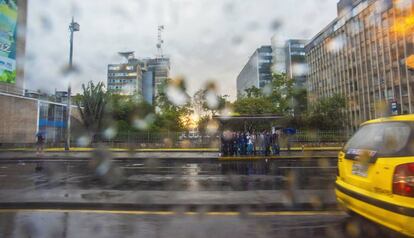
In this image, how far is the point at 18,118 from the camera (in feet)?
128

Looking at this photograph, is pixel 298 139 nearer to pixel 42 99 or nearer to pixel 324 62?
pixel 42 99

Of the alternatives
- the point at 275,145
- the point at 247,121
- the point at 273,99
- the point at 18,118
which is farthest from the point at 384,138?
the point at 18,118

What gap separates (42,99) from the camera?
4331cm

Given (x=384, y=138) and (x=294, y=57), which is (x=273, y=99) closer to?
(x=294, y=57)

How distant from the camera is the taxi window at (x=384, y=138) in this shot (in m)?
3.83

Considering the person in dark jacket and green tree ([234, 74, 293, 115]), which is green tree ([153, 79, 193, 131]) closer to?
green tree ([234, 74, 293, 115])

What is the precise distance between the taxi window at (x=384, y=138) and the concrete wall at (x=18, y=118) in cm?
3925

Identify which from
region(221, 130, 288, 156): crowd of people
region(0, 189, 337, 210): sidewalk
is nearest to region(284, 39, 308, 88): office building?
region(221, 130, 288, 156): crowd of people

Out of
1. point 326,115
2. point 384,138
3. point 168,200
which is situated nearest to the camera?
point 384,138

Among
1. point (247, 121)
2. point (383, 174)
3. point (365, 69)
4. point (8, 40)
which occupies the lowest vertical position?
point (383, 174)

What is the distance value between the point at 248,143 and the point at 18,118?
3267 centimetres

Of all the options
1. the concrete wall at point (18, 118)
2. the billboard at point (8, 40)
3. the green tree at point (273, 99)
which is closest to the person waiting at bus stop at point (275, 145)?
the green tree at point (273, 99)

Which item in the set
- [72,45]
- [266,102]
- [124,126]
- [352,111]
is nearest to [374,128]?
[72,45]

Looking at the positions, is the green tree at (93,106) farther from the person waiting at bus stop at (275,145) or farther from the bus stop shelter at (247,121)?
the person waiting at bus stop at (275,145)
